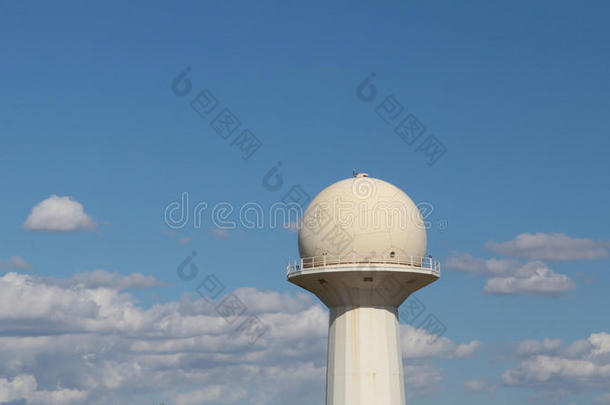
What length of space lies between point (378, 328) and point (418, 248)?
200 inches

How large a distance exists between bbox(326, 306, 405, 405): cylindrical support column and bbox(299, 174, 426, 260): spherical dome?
349 centimetres

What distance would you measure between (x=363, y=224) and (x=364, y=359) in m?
7.53

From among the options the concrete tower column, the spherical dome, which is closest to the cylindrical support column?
the concrete tower column

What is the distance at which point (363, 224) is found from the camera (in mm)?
61031

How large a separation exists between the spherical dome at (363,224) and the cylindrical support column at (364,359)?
3495 mm

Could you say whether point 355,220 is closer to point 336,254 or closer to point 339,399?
point 336,254

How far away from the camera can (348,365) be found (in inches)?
2416

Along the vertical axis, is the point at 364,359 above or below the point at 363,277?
below

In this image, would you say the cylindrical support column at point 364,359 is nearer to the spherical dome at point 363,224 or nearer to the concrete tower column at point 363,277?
the concrete tower column at point 363,277

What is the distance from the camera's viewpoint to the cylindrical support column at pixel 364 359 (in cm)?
6094

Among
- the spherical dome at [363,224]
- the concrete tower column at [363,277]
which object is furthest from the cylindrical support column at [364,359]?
the spherical dome at [363,224]

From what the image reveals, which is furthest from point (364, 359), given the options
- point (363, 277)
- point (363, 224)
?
point (363, 224)

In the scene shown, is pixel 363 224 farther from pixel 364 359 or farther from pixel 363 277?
pixel 364 359

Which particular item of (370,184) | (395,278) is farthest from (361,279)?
(370,184)
